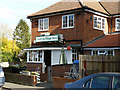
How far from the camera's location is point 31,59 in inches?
866

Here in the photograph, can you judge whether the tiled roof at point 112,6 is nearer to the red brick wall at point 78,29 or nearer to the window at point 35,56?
the red brick wall at point 78,29

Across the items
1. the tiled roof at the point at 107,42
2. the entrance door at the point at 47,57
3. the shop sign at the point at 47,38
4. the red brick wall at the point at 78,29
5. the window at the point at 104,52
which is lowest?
the entrance door at the point at 47,57

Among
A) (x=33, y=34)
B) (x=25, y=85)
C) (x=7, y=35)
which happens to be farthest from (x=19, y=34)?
(x=25, y=85)

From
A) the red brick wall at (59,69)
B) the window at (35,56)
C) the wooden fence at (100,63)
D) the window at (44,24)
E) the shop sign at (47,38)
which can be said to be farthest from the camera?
the window at (44,24)

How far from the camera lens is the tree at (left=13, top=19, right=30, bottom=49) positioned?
156 feet

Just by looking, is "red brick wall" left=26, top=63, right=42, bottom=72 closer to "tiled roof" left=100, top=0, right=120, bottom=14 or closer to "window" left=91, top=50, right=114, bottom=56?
"window" left=91, top=50, right=114, bottom=56

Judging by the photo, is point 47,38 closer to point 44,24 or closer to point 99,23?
point 44,24

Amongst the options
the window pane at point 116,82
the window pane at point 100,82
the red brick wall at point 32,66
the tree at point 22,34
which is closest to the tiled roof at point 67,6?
the red brick wall at point 32,66

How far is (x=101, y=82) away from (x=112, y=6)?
19394mm

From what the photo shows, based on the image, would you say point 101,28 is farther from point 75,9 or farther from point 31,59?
point 31,59

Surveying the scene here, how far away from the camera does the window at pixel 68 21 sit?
20672 millimetres

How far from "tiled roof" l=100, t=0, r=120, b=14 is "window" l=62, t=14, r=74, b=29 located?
516 cm

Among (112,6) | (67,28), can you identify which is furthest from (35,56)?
(112,6)

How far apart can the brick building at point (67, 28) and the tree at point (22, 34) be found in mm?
24201
